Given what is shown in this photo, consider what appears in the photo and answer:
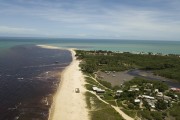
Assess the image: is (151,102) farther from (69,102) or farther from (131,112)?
(69,102)

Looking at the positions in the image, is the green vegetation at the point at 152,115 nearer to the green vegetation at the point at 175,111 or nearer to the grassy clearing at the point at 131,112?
the grassy clearing at the point at 131,112

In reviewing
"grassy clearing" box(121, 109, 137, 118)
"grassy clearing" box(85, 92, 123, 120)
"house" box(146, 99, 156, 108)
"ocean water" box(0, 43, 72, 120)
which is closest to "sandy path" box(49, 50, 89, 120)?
"grassy clearing" box(85, 92, 123, 120)

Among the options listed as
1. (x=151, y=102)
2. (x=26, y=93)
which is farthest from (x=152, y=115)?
(x=26, y=93)

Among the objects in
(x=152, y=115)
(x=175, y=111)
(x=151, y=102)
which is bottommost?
(x=152, y=115)

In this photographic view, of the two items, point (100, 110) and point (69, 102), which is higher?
point (100, 110)

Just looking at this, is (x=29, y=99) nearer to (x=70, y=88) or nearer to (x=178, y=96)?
(x=70, y=88)

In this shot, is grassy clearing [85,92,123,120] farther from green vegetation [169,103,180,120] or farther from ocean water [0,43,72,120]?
green vegetation [169,103,180,120]

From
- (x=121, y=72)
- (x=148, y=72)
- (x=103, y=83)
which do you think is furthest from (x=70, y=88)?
(x=148, y=72)

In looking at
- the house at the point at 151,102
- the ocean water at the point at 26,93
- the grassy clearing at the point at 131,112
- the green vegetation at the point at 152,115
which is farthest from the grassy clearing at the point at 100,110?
the ocean water at the point at 26,93
